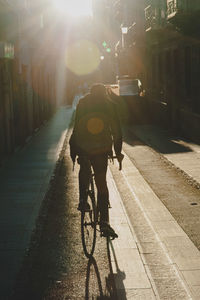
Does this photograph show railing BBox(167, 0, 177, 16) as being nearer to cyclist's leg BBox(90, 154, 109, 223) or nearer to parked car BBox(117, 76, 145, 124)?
parked car BBox(117, 76, 145, 124)

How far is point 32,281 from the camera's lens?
6.07 meters

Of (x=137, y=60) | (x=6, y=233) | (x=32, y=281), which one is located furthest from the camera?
(x=137, y=60)

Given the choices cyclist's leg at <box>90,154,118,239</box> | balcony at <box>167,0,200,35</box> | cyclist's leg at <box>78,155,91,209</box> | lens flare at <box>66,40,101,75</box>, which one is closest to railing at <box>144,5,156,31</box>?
balcony at <box>167,0,200,35</box>

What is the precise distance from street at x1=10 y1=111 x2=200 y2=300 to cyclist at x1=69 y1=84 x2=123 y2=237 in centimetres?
56

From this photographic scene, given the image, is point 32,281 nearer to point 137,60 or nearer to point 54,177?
point 54,177

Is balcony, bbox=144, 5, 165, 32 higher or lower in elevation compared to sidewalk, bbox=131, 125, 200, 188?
higher

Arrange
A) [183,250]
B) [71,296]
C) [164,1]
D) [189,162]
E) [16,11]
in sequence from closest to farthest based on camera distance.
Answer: [71,296] → [183,250] → [189,162] → [16,11] → [164,1]

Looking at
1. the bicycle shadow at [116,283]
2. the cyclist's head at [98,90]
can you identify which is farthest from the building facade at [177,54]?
the bicycle shadow at [116,283]

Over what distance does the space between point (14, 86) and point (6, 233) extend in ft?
38.1

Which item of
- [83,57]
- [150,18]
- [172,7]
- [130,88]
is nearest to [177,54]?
[130,88]

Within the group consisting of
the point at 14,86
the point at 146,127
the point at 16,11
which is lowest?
the point at 146,127

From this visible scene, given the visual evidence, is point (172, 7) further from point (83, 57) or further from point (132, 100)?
point (83, 57)

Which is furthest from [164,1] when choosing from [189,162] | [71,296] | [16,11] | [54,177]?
[71,296]

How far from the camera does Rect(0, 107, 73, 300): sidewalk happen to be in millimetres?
6676
